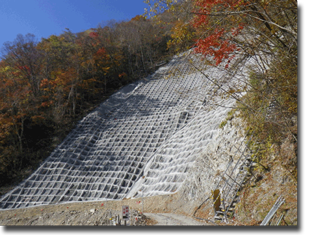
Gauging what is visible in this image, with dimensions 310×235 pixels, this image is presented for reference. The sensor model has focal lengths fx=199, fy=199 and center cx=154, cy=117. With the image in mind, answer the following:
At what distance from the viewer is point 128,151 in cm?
1171

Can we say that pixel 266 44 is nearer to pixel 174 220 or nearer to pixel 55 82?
pixel 174 220

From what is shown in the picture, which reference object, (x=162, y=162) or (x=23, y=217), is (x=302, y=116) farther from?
(x=23, y=217)

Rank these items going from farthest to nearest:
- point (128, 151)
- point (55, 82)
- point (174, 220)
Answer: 1. point (55, 82)
2. point (128, 151)
3. point (174, 220)

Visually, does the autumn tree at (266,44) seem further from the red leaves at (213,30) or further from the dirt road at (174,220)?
the dirt road at (174,220)

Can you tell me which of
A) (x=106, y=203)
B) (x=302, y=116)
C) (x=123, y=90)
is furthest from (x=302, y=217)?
(x=123, y=90)

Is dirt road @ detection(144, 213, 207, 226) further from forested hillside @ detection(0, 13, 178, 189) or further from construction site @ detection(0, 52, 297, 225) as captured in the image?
forested hillside @ detection(0, 13, 178, 189)

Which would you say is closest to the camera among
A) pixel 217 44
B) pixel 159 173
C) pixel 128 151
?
pixel 217 44

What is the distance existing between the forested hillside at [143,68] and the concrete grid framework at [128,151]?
4.75 ft

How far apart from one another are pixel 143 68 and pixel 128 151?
12995 mm

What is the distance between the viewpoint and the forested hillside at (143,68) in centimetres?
510

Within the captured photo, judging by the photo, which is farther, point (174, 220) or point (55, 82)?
point (55, 82)

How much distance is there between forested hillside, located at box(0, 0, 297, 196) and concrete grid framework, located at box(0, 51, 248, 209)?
57.0 inches

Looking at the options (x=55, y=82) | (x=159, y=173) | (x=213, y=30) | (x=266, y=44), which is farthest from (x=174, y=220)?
(x=55, y=82)

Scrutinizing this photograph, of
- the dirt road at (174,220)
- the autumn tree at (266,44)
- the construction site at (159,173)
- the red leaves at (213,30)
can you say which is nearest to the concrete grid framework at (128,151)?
the construction site at (159,173)
